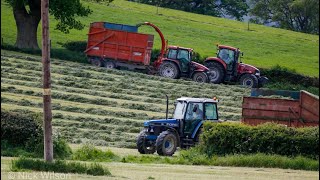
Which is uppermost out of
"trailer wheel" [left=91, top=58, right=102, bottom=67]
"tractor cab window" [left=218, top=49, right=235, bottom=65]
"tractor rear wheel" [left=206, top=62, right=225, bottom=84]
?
"tractor cab window" [left=218, top=49, right=235, bottom=65]

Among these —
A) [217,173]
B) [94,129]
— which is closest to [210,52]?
[94,129]

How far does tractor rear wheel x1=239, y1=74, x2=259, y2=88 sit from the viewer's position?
51688mm

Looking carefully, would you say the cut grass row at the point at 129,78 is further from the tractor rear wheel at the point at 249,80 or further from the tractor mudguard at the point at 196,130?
the tractor mudguard at the point at 196,130

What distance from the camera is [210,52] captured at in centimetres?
6469

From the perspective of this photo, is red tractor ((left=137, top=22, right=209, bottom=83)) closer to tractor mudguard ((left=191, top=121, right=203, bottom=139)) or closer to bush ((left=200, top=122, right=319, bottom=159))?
tractor mudguard ((left=191, top=121, right=203, bottom=139))

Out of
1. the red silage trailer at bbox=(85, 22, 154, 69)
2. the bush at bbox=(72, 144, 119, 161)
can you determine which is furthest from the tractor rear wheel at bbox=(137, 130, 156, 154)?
the red silage trailer at bbox=(85, 22, 154, 69)

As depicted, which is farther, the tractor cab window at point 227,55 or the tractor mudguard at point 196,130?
the tractor cab window at point 227,55

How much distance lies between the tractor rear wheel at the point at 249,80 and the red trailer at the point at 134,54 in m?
2.34

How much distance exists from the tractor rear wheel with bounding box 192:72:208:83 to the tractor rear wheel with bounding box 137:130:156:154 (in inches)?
804

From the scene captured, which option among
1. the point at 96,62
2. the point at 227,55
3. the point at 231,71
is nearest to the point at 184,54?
the point at 227,55

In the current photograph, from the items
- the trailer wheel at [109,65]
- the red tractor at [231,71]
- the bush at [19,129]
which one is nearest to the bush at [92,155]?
the bush at [19,129]

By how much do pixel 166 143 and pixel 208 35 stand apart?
44.4 metres

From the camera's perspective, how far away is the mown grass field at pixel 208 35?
2495 inches

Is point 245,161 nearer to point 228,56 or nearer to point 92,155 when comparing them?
point 92,155
